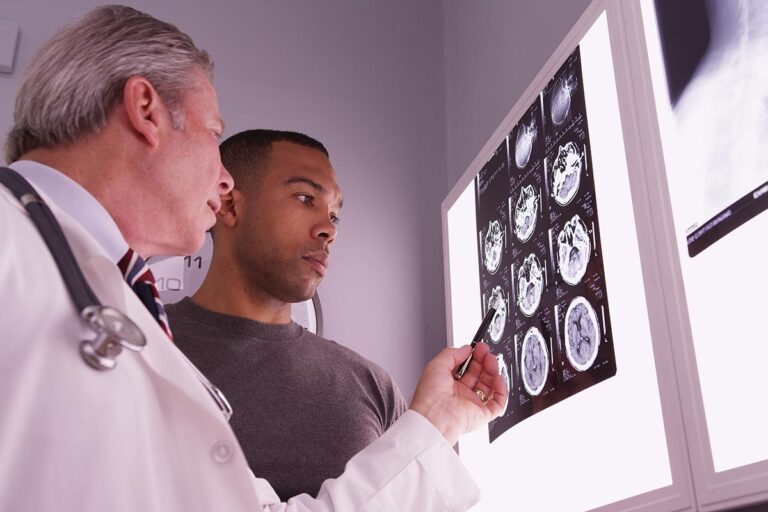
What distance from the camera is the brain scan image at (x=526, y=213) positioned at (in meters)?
1.54

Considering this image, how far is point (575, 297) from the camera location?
1.35m

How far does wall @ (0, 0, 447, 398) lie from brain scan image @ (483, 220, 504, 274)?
0.63 metres

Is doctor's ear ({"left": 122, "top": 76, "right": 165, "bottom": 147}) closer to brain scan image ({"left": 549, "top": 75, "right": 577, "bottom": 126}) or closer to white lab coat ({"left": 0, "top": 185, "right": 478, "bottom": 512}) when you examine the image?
white lab coat ({"left": 0, "top": 185, "right": 478, "bottom": 512})


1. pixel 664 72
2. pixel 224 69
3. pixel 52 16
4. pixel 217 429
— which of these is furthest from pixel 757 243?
pixel 52 16

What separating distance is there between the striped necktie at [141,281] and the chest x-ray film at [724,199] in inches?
27.3

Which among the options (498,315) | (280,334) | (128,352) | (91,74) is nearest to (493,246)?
(498,315)

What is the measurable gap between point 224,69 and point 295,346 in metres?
1.12

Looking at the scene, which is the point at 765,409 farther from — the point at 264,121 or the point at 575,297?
the point at 264,121

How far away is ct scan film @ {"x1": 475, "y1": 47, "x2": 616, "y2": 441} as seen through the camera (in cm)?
Result: 132

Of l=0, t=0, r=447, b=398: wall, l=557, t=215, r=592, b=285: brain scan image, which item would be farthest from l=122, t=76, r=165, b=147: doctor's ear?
l=0, t=0, r=447, b=398: wall

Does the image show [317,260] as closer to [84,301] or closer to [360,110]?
[360,110]

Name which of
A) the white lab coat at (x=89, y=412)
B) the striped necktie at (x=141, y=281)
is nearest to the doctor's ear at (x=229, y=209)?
the striped necktie at (x=141, y=281)

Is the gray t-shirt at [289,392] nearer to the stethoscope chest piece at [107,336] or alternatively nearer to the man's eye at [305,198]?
the man's eye at [305,198]

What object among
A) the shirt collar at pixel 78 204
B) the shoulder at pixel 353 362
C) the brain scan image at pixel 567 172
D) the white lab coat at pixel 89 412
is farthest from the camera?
the shoulder at pixel 353 362
